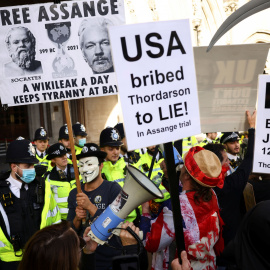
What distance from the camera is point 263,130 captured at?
124 inches

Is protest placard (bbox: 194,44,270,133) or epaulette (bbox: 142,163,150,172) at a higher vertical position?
protest placard (bbox: 194,44,270,133)

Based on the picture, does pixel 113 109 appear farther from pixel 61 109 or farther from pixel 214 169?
pixel 214 169

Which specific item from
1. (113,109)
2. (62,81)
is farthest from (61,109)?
(62,81)

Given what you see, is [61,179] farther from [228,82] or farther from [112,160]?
[228,82]

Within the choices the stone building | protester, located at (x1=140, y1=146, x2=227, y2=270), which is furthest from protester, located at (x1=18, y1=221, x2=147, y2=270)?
the stone building

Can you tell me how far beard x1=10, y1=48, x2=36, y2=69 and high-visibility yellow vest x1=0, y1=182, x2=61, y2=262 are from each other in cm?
115

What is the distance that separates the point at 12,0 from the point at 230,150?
43.5ft

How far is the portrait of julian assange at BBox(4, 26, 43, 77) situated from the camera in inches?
144

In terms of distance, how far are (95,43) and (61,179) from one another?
2080 mm

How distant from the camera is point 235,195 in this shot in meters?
3.63

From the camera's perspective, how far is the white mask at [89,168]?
12.4ft

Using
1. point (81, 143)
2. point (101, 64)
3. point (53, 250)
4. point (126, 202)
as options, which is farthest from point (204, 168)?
point (81, 143)

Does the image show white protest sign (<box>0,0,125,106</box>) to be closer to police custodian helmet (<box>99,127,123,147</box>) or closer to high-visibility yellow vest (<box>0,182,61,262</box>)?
high-visibility yellow vest (<box>0,182,61,262</box>)

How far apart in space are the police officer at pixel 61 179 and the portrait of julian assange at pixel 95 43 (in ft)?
5.73
